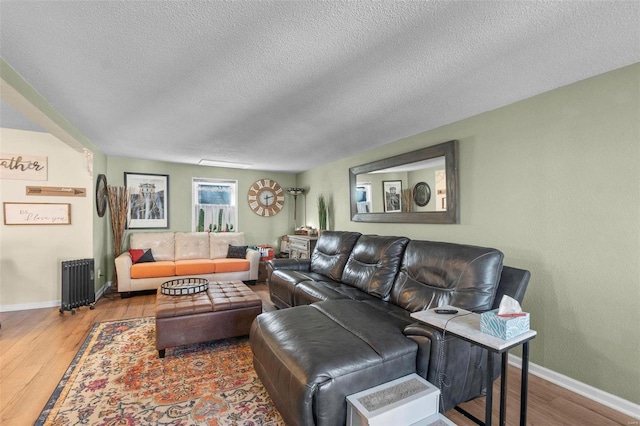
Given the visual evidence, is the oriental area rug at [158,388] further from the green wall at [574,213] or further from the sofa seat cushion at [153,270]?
the green wall at [574,213]

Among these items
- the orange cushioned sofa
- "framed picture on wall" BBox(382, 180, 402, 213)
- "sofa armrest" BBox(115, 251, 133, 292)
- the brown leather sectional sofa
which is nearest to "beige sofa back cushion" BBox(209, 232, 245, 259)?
the orange cushioned sofa

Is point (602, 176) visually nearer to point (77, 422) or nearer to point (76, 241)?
point (77, 422)

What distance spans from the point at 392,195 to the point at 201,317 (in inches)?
101

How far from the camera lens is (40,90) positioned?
2279mm

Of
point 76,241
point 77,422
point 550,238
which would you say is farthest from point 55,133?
point 550,238

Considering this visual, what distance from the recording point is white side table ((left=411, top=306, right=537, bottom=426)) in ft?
4.45

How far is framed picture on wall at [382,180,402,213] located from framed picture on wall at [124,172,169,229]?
3946 mm

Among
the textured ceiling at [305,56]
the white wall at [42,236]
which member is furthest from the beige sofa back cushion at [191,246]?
the textured ceiling at [305,56]

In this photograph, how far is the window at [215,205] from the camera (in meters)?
5.61

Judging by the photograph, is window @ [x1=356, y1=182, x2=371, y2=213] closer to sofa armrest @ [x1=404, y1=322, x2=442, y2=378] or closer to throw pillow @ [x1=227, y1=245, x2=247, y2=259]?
throw pillow @ [x1=227, y1=245, x2=247, y2=259]

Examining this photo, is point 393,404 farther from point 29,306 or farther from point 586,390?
point 29,306

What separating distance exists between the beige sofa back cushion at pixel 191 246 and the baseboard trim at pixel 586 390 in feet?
15.3

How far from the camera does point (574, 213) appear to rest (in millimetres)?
2084

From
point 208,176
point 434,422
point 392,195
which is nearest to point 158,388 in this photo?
point 434,422
